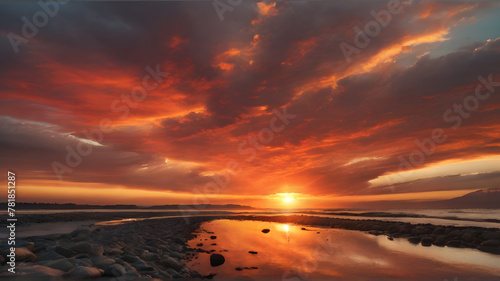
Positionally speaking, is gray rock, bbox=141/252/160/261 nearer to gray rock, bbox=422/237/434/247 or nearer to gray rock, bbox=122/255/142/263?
gray rock, bbox=122/255/142/263

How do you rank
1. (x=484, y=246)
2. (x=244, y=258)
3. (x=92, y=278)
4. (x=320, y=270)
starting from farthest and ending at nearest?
(x=484, y=246), (x=244, y=258), (x=320, y=270), (x=92, y=278)

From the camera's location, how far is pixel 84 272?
699cm

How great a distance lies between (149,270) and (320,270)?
7542 mm

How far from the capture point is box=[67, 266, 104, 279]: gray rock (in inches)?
268

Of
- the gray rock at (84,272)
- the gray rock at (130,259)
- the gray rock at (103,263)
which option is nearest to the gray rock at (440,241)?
the gray rock at (130,259)

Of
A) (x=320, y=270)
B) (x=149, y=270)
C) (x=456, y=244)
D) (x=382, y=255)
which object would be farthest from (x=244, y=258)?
(x=456, y=244)

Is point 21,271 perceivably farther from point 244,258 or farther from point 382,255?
point 382,255

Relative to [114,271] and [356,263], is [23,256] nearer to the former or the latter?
[114,271]

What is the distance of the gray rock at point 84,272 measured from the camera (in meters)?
6.82

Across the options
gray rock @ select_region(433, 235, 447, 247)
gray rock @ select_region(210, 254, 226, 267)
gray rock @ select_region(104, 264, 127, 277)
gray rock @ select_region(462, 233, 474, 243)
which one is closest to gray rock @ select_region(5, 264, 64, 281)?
gray rock @ select_region(104, 264, 127, 277)

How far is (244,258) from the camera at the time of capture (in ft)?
47.3

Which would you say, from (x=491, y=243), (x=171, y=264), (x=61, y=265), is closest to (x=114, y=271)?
(x=61, y=265)

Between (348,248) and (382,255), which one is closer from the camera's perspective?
(382,255)

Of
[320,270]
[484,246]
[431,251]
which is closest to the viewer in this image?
[320,270]
